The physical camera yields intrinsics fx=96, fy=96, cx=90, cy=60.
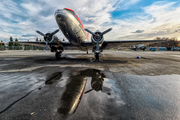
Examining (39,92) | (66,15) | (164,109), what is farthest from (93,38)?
(164,109)

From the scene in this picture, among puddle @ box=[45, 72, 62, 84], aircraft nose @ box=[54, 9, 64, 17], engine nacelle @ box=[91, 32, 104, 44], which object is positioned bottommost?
puddle @ box=[45, 72, 62, 84]

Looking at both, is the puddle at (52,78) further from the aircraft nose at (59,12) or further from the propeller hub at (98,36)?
the propeller hub at (98,36)

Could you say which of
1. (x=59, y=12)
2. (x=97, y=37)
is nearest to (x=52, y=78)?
(x=59, y=12)

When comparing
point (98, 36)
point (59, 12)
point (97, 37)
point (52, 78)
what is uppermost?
point (59, 12)

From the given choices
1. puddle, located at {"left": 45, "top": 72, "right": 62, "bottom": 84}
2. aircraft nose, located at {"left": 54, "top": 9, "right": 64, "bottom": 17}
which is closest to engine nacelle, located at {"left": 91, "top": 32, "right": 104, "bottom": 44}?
aircraft nose, located at {"left": 54, "top": 9, "right": 64, "bottom": 17}

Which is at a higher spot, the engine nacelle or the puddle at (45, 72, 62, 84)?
the engine nacelle

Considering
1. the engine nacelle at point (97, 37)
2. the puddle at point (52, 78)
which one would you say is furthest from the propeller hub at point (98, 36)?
the puddle at point (52, 78)

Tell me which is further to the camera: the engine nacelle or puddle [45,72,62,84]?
the engine nacelle

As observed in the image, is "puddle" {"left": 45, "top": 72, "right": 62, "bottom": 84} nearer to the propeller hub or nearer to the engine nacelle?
the engine nacelle

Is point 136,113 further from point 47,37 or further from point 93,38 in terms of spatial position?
point 47,37

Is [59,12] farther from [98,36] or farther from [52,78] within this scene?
[52,78]

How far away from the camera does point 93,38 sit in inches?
481

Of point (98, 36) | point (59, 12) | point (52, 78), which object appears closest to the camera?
point (52, 78)

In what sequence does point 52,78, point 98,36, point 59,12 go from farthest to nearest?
point 98,36 → point 59,12 → point 52,78
